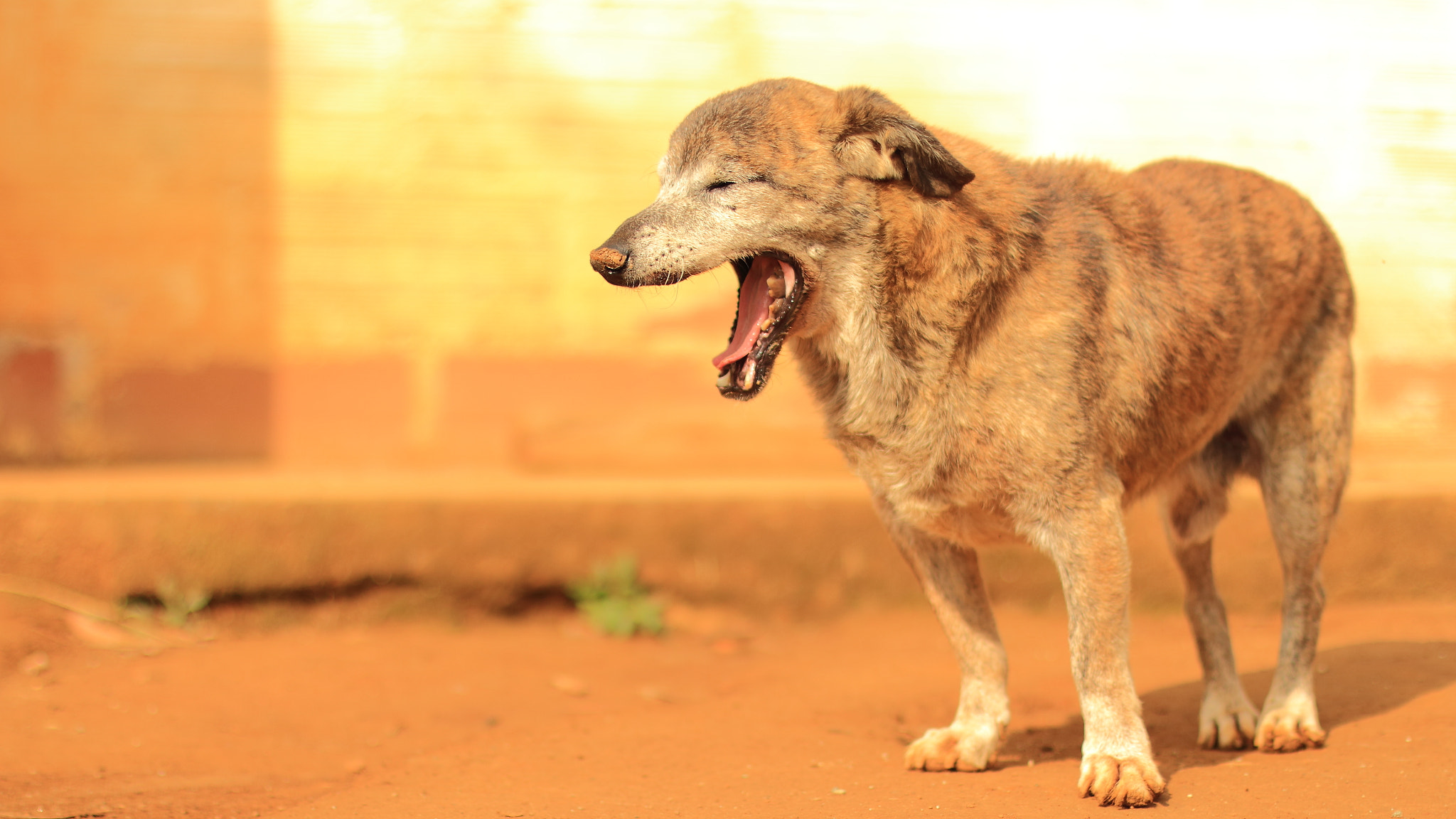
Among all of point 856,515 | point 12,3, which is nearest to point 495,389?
point 856,515

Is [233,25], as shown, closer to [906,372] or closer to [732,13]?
[732,13]

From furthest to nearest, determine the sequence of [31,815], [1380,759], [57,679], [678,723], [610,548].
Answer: [610,548]
[57,679]
[678,723]
[1380,759]
[31,815]

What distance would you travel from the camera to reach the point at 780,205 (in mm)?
3346

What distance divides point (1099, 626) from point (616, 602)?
3012 millimetres

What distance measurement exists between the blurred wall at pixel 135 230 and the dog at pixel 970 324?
13.5 ft

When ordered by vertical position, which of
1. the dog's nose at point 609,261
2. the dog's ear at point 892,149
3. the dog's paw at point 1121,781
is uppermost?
the dog's ear at point 892,149

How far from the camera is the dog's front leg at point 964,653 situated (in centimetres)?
368

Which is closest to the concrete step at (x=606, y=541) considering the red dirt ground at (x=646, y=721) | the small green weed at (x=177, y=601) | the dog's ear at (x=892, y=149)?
the small green weed at (x=177, y=601)

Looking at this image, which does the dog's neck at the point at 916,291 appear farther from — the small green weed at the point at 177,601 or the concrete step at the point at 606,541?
the small green weed at the point at 177,601

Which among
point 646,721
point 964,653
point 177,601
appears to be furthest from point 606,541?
point 964,653

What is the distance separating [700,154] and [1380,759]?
102 inches

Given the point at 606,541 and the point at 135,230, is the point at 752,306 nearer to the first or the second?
the point at 606,541

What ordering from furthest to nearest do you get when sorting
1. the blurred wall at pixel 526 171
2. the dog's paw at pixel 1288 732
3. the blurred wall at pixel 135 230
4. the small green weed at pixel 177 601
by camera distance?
the blurred wall at pixel 526 171 → the blurred wall at pixel 135 230 → the small green weed at pixel 177 601 → the dog's paw at pixel 1288 732

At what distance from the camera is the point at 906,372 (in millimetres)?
3383
